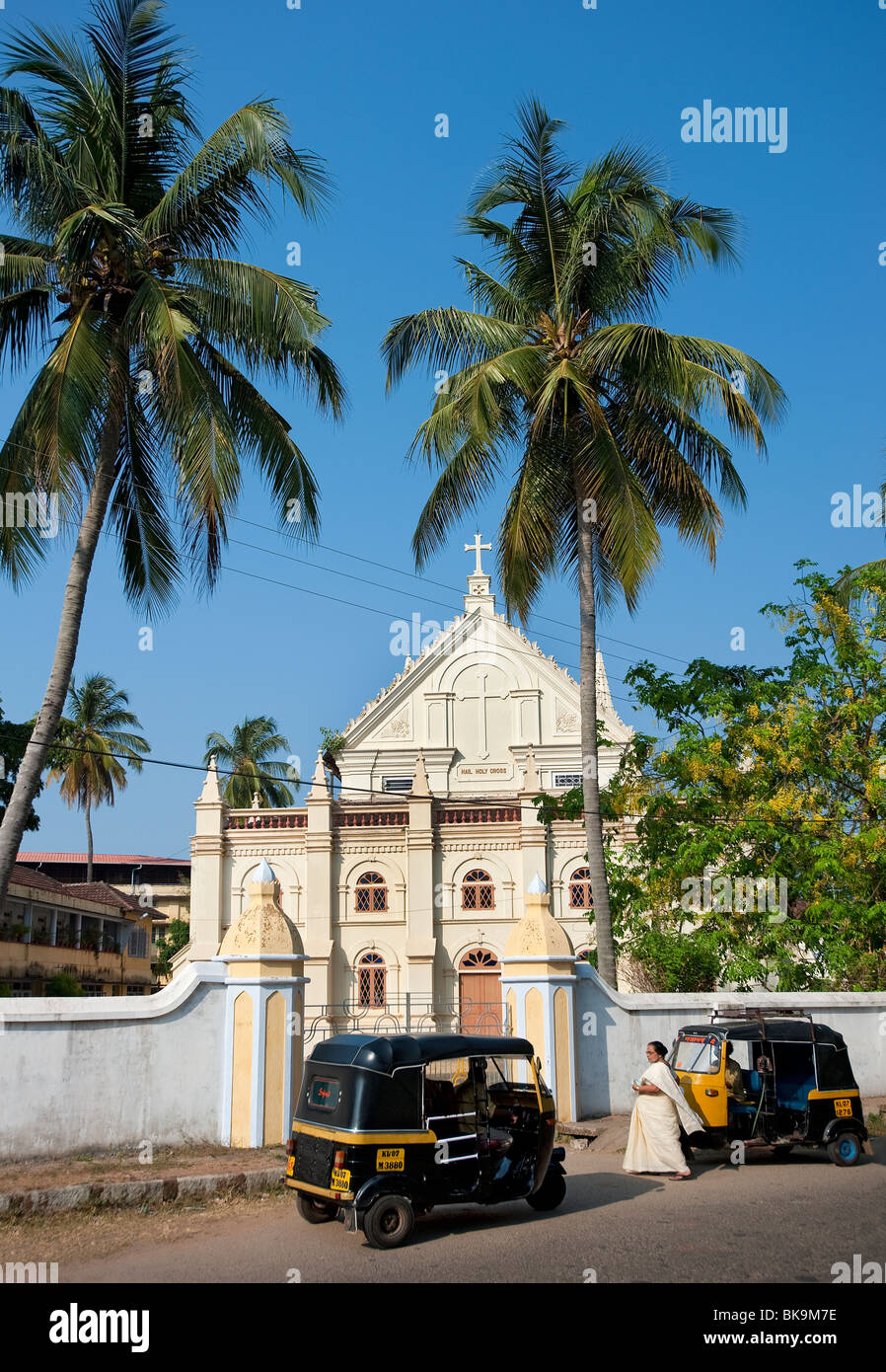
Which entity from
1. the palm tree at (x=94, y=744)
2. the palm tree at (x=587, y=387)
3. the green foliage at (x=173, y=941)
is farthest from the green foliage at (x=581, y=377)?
the green foliage at (x=173, y=941)

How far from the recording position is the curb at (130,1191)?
9375mm

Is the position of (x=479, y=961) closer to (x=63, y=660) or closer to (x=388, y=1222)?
(x=63, y=660)

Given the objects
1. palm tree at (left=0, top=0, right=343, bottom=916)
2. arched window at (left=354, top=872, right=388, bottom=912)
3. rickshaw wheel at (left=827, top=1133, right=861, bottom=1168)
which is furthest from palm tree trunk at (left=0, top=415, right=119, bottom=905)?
arched window at (left=354, top=872, right=388, bottom=912)

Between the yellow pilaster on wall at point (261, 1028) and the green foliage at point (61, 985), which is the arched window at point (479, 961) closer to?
the green foliage at point (61, 985)

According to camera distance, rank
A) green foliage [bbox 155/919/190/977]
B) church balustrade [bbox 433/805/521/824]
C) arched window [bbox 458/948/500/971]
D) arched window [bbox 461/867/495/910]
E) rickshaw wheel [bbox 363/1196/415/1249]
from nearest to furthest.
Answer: rickshaw wheel [bbox 363/1196/415/1249], arched window [bbox 458/948/500/971], arched window [bbox 461/867/495/910], church balustrade [bbox 433/805/521/824], green foliage [bbox 155/919/190/977]

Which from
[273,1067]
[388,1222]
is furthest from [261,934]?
[388,1222]

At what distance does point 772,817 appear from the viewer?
62.0 feet

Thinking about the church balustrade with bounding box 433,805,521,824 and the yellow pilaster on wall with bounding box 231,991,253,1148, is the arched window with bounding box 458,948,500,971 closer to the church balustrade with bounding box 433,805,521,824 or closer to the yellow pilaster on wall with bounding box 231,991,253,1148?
the church balustrade with bounding box 433,805,521,824

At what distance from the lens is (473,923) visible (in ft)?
99.9

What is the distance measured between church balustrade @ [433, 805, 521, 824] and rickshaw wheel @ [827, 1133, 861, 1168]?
62.9 feet

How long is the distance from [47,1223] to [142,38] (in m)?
13.6

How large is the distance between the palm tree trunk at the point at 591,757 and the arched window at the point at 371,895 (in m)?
14.7

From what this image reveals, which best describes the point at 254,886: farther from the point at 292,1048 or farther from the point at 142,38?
the point at 142,38

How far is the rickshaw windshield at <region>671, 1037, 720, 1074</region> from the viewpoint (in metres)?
11.5
